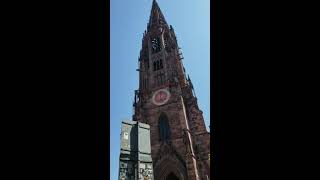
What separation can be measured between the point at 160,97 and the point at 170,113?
2255mm

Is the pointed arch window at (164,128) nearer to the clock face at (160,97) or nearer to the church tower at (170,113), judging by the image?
the church tower at (170,113)

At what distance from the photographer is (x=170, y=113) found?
2152 cm

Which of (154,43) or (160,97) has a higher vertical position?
(154,43)

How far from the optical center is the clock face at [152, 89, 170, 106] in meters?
22.7

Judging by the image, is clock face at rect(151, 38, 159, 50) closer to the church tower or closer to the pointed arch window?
the church tower

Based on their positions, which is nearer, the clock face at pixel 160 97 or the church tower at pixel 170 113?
the church tower at pixel 170 113

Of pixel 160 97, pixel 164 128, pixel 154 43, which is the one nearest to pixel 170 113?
pixel 164 128

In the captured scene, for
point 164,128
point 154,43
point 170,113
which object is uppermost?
point 154,43

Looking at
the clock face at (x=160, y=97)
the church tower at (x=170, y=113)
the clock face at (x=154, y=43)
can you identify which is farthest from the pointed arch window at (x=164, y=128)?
the clock face at (x=154, y=43)

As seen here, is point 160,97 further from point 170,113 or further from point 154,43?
point 154,43

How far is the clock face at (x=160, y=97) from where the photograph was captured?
2267cm

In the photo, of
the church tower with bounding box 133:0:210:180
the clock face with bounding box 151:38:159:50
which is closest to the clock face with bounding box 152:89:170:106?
the church tower with bounding box 133:0:210:180
